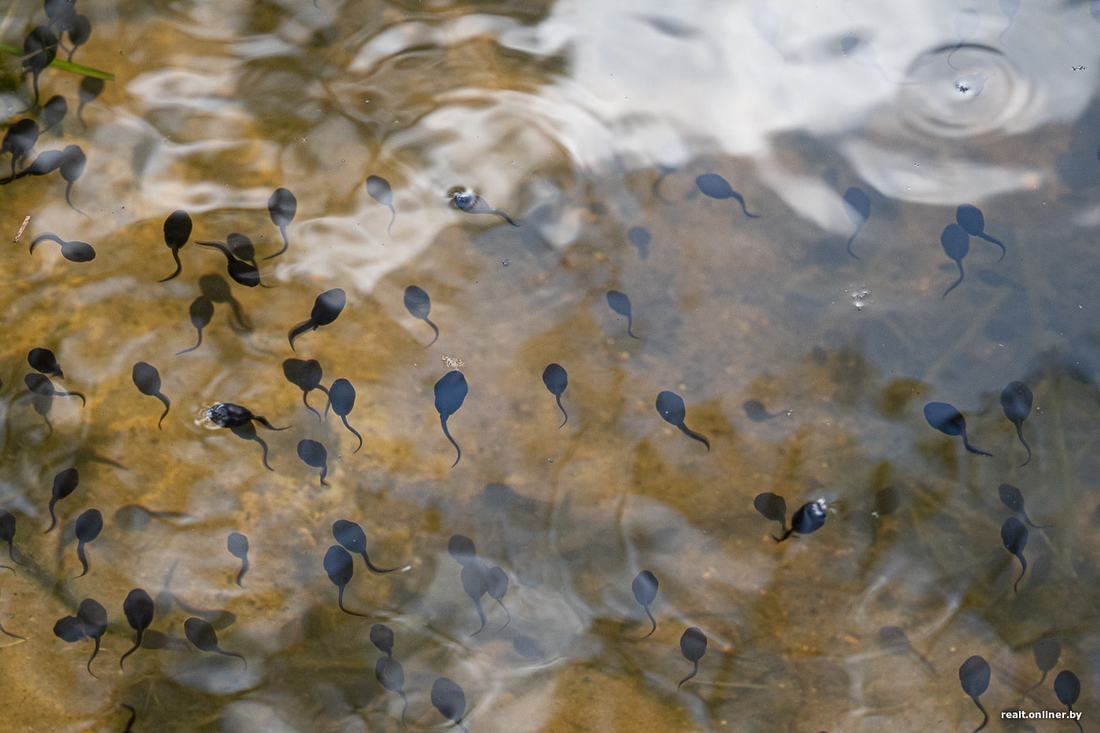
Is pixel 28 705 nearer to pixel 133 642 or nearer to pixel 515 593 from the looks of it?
pixel 133 642

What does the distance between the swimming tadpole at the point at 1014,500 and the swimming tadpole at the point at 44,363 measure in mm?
4469

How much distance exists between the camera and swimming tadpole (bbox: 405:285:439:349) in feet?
14.8

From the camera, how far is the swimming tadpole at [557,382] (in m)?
4.39

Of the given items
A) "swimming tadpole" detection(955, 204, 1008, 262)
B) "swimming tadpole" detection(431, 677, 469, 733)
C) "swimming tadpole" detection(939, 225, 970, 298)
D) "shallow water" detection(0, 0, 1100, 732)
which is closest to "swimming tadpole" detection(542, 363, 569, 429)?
"shallow water" detection(0, 0, 1100, 732)

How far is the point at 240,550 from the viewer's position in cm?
414

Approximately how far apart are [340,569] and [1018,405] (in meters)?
3.26

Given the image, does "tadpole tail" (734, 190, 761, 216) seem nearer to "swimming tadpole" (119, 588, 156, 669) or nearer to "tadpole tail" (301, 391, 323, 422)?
"tadpole tail" (301, 391, 323, 422)

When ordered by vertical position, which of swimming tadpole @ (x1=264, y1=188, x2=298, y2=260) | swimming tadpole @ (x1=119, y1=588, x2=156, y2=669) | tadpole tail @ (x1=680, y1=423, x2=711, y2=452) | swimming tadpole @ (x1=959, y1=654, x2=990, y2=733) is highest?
swimming tadpole @ (x1=264, y1=188, x2=298, y2=260)

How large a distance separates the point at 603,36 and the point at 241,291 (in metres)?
2.49

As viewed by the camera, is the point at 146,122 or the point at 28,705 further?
the point at 146,122

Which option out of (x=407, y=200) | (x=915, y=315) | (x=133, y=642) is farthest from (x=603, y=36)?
(x=133, y=642)

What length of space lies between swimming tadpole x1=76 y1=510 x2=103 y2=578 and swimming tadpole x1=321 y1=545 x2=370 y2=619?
3.45 feet

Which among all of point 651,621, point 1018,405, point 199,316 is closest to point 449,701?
point 651,621

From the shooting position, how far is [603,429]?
14.4ft
